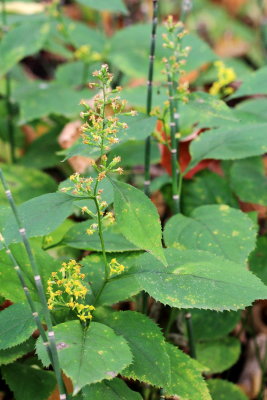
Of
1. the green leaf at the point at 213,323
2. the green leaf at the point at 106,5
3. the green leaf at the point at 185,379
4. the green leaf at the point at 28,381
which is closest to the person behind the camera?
A: the green leaf at the point at 185,379

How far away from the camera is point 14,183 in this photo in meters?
1.95

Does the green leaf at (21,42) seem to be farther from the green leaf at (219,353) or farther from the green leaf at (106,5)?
the green leaf at (219,353)

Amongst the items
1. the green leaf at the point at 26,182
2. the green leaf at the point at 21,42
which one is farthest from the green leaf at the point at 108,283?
the green leaf at the point at 21,42

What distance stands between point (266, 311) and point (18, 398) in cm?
121

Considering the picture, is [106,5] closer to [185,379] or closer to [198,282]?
[198,282]

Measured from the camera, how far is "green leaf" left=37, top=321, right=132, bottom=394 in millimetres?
956

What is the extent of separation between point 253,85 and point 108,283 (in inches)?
37.1

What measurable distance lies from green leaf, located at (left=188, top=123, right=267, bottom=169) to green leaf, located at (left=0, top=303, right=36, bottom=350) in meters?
0.73

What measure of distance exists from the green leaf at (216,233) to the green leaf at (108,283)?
0.59 feet

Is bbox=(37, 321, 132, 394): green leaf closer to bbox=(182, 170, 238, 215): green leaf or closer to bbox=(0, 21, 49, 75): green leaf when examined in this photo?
bbox=(182, 170, 238, 215): green leaf

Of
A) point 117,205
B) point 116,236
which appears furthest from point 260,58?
point 117,205

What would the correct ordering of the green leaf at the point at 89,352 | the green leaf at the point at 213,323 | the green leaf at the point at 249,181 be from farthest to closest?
the green leaf at the point at 249,181 → the green leaf at the point at 213,323 → the green leaf at the point at 89,352

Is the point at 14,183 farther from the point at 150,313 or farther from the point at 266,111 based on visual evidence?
the point at 266,111

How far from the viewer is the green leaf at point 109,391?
113cm
